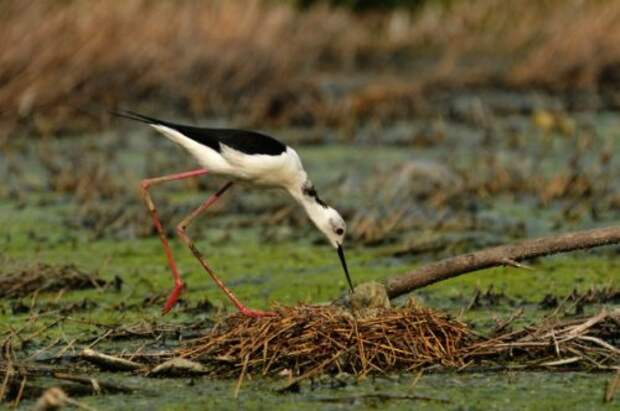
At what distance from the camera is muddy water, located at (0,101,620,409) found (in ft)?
15.5

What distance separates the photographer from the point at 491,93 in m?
15.0

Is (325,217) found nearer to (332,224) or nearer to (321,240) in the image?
(332,224)

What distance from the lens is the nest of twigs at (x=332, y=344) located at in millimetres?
4816

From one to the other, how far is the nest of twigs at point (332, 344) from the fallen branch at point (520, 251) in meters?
0.17

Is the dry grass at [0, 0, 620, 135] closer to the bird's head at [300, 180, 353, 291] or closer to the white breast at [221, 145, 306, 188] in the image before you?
the bird's head at [300, 180, 353, 291]

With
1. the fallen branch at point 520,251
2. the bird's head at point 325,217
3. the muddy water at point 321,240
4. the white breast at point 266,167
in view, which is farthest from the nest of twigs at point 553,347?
the bird's head at point 325,217

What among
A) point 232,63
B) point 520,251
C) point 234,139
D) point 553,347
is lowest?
point 553,347

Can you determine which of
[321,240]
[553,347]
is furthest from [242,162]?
[321,240]

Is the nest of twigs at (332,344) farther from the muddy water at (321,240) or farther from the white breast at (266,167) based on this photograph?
the white breast at (266,167)

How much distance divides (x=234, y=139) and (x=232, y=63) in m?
8.11

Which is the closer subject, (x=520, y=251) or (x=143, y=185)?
(x=520, y=251)

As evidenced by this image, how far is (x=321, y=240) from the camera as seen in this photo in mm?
8086

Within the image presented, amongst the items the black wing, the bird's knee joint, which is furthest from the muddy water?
the black wing

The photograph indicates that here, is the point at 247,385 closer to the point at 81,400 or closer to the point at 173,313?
the point at 81,400
